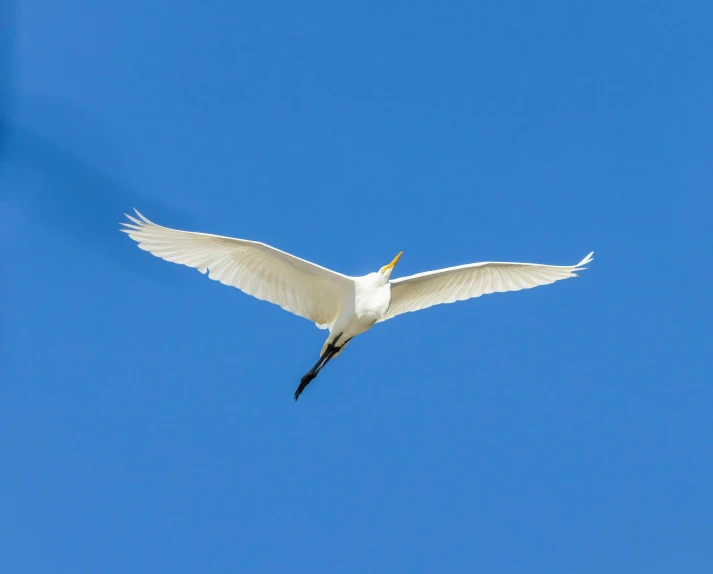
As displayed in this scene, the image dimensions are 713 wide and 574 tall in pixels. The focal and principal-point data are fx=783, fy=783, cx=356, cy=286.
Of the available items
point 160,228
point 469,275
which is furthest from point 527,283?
point 160,228

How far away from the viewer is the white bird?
13.0 metres

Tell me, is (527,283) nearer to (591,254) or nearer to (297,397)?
(591,254)

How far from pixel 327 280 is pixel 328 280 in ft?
0.06

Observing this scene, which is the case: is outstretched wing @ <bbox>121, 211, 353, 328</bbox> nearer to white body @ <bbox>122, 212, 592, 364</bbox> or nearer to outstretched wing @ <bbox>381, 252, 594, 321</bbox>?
white body @ <bbox>122, 212, 592, 364</bbox>

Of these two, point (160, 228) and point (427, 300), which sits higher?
point (427, 300)

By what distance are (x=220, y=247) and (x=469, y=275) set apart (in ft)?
15.6

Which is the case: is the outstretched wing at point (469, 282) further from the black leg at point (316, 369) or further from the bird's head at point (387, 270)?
the black leg at point (316, 369)

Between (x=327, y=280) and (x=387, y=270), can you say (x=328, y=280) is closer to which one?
(x=327, y=280)

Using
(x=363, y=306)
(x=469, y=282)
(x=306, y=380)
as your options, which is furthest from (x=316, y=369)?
(x=469, y=282)

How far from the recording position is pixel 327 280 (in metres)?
13.8

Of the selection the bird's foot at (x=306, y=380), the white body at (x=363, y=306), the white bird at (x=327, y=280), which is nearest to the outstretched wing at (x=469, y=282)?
the white bird at (x=327, y=280)

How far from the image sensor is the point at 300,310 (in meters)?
14.5

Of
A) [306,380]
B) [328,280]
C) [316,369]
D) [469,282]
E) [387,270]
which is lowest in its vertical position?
[306,380]

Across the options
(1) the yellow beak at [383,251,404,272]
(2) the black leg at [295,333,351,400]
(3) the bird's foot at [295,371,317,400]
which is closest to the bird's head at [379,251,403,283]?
(1) the yellow beak at [383,251,404,272]
